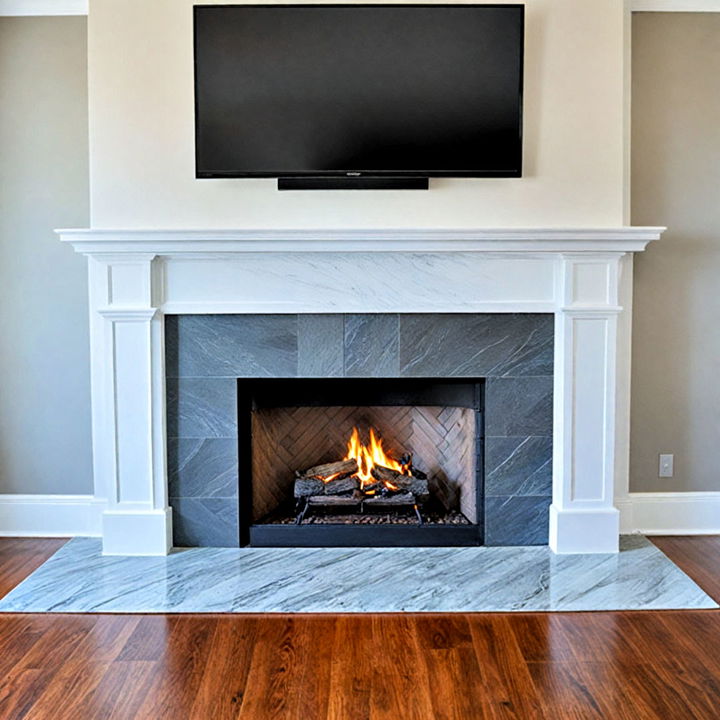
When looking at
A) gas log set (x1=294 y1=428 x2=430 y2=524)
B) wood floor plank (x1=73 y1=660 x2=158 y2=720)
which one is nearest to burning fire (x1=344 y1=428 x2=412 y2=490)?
gas log set (x1=294 y1=428 x2=430 y2=524)

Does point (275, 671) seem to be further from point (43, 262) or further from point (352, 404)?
point (43, 262)

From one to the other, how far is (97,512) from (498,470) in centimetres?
185

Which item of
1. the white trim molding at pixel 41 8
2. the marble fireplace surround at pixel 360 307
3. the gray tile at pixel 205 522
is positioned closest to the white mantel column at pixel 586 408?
the marble fireplace surround at pixel 360 307

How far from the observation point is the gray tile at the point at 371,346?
10.2 ft

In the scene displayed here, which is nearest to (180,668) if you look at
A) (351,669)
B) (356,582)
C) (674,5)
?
(351,669)

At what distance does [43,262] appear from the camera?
131 inches

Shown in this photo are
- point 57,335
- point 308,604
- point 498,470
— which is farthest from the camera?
point 57,335

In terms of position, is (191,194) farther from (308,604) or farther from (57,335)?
(308,604)

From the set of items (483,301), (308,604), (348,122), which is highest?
(348,122)

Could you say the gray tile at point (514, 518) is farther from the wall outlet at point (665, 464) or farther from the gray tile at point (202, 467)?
the gray tile at point (202, 467)

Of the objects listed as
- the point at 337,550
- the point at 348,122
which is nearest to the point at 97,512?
the point at 337,550

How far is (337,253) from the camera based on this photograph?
9.90ft

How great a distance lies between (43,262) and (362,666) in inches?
90.6

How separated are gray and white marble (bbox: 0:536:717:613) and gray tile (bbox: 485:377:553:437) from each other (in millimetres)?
524
